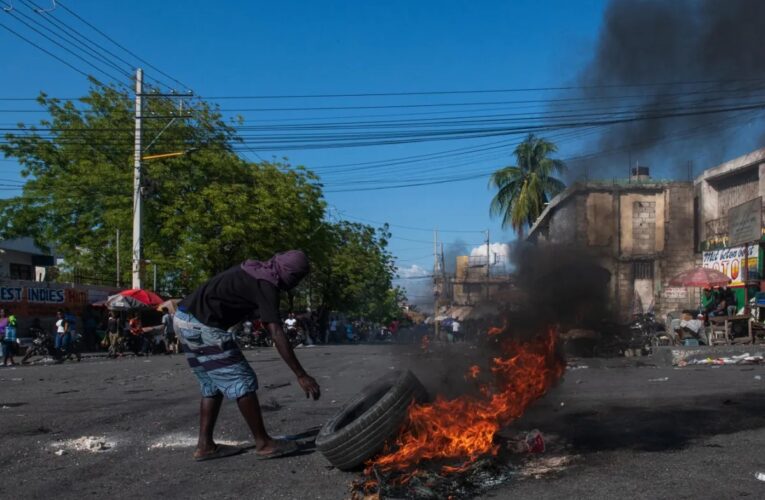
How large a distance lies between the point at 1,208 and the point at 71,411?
99.3ft

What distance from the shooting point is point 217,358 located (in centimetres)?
550

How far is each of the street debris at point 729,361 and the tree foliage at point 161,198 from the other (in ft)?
64.6

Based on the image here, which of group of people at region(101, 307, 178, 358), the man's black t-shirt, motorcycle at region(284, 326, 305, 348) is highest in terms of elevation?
the man's black t-shirt

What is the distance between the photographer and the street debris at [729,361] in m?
14.7

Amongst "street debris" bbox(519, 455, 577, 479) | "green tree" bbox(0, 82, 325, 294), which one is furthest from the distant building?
"street debris" bbox(519, 455, 577, 479)

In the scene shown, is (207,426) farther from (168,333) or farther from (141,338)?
(141,338)

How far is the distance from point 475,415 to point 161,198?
93.9 ft

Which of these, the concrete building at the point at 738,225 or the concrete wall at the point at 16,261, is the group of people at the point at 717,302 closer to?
the concrete building at the point at 738,225

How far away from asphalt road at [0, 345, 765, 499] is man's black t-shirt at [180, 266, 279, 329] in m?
1.07

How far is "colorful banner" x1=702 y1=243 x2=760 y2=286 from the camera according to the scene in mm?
23047

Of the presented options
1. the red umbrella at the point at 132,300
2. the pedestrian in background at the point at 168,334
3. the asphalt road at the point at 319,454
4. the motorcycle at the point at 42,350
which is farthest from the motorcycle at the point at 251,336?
the asphalt road at the point at 319,454

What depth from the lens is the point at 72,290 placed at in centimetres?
2730

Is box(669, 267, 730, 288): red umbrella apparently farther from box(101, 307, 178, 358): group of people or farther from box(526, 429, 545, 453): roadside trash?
box(101, 307, 178, 358): group of people

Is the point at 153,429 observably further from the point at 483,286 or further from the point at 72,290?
the point at 72,290
